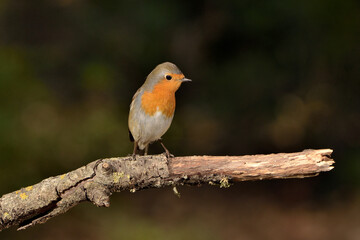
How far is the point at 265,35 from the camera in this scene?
6.83 m

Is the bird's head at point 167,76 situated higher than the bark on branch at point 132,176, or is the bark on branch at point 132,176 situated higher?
the bird's head at point 167,76

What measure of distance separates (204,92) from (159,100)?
107 inches

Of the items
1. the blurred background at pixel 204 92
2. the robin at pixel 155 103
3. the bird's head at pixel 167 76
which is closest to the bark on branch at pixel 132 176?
the robin at pixel 155 103

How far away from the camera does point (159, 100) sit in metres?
4.57

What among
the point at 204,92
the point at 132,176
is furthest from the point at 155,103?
the point at 204,92

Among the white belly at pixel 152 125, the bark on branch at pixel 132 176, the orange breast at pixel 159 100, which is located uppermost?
the orange breast at pixel 159 100

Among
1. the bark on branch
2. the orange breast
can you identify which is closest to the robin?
the orange breast

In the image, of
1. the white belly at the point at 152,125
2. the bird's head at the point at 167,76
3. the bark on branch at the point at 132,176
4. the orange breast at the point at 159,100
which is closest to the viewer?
the bark on branch at the point at 132,176

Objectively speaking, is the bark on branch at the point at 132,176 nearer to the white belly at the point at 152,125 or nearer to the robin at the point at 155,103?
the robin at the point at 155,103

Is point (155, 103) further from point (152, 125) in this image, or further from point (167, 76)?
point (167, 76)

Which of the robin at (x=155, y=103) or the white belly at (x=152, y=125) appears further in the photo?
the white belly at (x=152, y=125)

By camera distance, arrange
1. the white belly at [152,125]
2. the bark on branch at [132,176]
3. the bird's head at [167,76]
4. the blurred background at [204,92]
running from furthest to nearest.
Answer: the blurred background at [204,92], the white belly at [152,125], the bird's head at [167,76], the bark on branch at [132,176]

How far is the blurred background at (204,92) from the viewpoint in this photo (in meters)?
6.66

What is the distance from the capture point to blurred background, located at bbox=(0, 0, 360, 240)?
6656 millimetres
